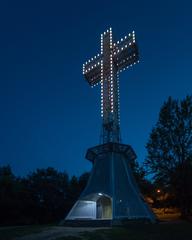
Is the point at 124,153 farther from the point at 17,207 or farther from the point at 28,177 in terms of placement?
the point at 28,177

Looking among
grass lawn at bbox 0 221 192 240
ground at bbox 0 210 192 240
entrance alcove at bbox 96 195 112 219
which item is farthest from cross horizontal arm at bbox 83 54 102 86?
ground at bbox 0 210 192 240

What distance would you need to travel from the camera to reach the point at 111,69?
98.6ft

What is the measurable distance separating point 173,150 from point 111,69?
10770mm

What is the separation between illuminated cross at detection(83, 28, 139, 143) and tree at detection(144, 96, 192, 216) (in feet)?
21.5

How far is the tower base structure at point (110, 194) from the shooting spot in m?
25.4

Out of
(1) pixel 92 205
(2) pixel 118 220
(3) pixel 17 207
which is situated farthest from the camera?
(3) pixel 17 207

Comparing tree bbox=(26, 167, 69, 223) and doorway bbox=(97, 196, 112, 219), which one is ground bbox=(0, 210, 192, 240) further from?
tree bbox=(26, 167, 69, 223)

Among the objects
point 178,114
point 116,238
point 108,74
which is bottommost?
point 116,238

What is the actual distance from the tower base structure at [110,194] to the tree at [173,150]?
172 inches

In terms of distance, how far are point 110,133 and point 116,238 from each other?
1371cm

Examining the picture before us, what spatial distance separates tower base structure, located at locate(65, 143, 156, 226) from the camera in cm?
2539

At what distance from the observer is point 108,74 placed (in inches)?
1205

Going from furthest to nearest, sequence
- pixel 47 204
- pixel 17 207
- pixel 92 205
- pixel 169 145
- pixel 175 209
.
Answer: pixel 175 209
pixel 47 204
pixel 17 207
pixel 169 145
pixel 92 205

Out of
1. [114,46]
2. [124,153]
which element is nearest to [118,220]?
[124,153]
